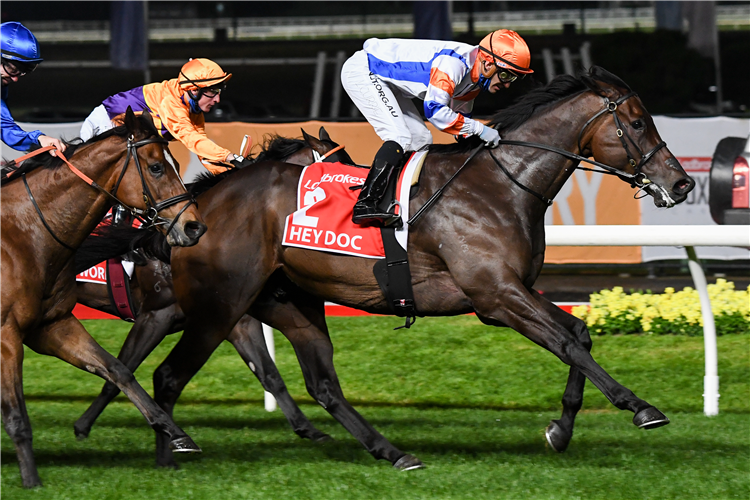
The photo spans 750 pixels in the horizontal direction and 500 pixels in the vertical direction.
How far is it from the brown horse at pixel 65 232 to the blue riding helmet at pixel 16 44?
512 millimetres

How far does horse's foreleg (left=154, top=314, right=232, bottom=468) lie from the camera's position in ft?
15.9

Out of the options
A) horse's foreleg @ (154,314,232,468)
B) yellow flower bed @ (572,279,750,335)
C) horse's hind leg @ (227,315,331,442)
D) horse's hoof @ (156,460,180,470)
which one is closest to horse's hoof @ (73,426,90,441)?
horse's foreleg @ (154,314,232,468)

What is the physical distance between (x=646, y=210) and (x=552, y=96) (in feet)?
16.1

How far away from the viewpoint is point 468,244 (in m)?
4.55

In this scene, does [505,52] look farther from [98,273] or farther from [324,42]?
[324,42]

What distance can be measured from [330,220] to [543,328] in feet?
3.70

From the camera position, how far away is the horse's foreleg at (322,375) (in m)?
4.68

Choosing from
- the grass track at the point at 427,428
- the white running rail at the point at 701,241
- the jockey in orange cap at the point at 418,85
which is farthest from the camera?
the white running rail at the point at 701,241

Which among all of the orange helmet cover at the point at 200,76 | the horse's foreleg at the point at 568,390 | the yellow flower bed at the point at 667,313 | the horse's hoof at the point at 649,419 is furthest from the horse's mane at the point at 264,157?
the yellow flower bed at the point at 667,313

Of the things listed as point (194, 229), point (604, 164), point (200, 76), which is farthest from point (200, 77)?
point (604, 164)

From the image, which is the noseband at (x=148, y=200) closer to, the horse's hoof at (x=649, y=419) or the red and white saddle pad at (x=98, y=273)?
the red and white saddle pad at (x=98, y=273)

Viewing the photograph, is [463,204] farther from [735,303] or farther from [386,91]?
[735,303]

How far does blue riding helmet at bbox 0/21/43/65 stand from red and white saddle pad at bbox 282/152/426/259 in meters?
1.39

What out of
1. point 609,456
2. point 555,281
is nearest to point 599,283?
point 555,281
